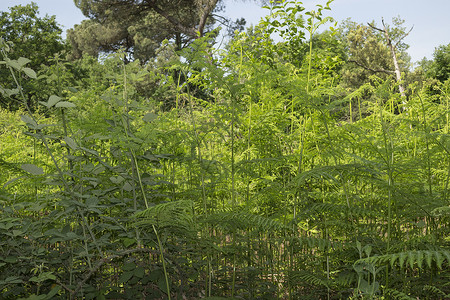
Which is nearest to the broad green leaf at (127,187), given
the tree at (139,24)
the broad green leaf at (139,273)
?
the broad green leaf at (139,273)

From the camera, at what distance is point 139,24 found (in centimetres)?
2214

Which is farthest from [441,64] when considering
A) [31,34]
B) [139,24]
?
[31,34]

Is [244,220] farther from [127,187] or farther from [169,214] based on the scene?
[127,187]

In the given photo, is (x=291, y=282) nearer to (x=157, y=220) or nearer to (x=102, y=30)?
(x=157, y=220)

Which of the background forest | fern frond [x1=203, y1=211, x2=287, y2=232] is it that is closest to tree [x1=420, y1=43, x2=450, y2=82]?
the background forest

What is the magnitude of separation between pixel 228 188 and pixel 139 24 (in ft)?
73.1

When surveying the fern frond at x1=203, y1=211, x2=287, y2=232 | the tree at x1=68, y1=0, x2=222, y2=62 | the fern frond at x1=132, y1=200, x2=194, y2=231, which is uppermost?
the tree at x1=68, y1=0, x2=222, y2=62

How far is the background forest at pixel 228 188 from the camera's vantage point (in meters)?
1.41

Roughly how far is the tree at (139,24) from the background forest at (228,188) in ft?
32.8

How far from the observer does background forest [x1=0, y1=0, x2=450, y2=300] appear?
1412 mm

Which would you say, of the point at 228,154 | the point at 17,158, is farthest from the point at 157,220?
the point at 17,158

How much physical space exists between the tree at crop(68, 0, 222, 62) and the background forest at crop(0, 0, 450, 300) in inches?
393

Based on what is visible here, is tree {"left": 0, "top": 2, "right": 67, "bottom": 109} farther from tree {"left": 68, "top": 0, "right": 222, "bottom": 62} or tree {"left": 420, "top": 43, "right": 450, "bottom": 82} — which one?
tree {"left": 420, "top": 43, "right": 450, "bottom": 82}

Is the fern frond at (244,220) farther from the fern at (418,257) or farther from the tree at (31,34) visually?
the tree at (31,34)
